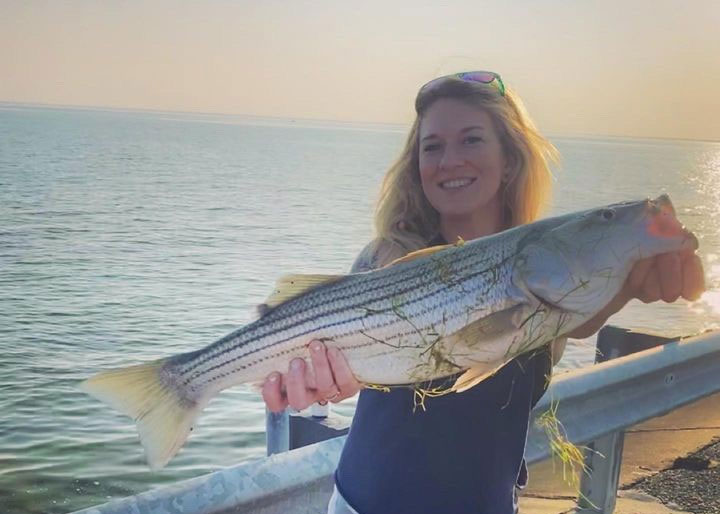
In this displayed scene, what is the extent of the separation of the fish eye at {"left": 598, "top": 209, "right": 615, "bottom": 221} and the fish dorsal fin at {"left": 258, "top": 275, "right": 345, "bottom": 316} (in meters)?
1.01

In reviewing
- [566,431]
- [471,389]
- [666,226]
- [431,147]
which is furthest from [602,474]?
[666,226]

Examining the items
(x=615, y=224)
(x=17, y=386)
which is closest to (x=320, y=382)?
(x=615, y=224)

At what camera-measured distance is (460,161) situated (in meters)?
3.44

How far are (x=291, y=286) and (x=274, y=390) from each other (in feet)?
1.37

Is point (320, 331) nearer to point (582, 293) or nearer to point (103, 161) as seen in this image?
point (582, 293)

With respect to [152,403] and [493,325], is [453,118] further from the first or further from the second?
[152,403]

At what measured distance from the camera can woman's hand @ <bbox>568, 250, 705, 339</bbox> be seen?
112 inches

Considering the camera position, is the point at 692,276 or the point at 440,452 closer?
the point at 692,276

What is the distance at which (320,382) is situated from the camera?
124 inches

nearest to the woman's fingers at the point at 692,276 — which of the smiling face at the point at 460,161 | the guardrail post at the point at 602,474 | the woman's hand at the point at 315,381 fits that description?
the smiling face at the point at 460,161

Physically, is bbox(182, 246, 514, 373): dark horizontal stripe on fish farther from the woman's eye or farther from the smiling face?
the woman's eye

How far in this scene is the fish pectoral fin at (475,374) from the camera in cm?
284

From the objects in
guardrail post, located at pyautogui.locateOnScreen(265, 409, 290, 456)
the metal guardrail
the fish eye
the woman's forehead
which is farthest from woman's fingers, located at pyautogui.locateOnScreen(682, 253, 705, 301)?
guardrail post, located at pyautogui.locateOnScreen(265, 409, 290, 456)

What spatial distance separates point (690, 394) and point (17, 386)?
9.85m
